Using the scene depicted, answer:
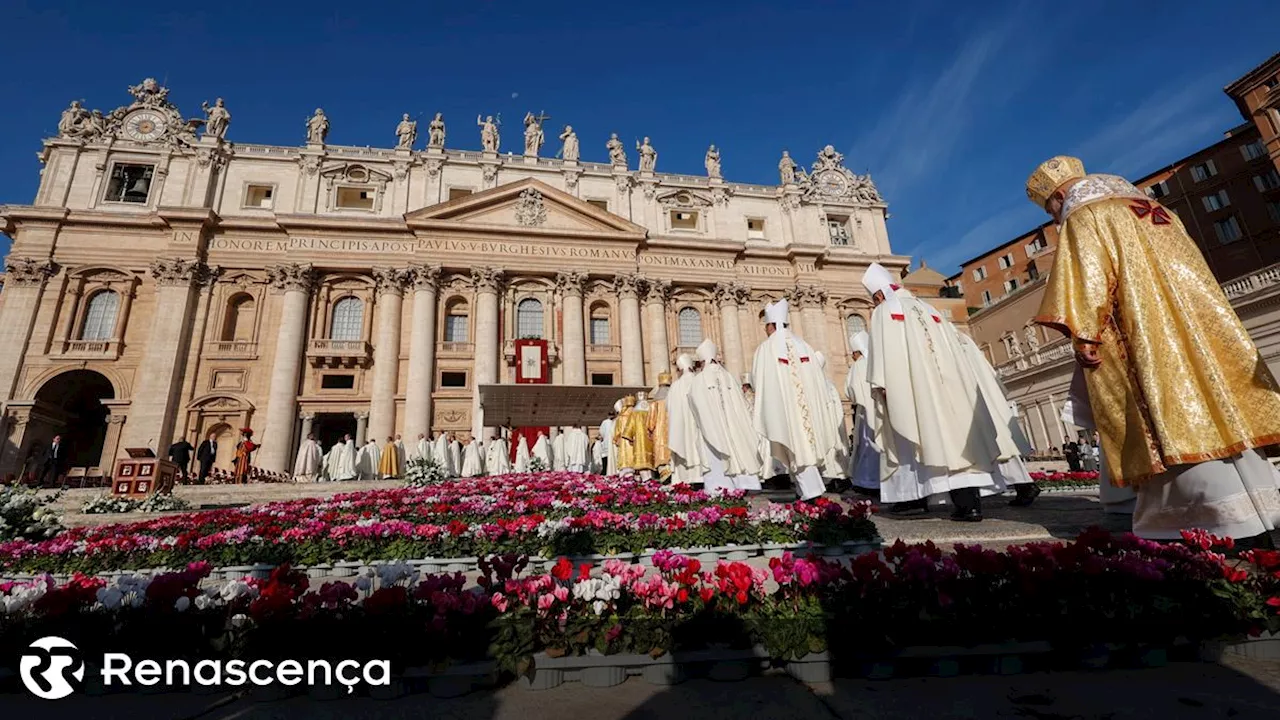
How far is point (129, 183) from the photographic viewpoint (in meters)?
27.0

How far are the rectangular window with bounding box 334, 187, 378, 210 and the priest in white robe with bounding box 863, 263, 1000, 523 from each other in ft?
97.5

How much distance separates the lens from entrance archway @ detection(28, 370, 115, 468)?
23.0m

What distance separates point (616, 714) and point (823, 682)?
87 cm

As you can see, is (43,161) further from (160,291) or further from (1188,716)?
(1188,716)

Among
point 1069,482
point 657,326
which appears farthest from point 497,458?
point 1069,482

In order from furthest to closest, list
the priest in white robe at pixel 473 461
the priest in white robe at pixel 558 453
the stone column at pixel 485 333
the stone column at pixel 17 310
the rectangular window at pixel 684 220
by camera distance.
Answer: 1. the rectangular window at pixel 684 220
2. the stone column at pixel 485 333
3. the stone column at pixel 17 310
4. the priest in white robe at pixel 558 453
5. the priest in white robe at pixel 473 461

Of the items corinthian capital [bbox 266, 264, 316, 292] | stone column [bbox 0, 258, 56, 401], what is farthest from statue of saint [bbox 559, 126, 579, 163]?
stone column [bbox 0, 258, 56, 401]

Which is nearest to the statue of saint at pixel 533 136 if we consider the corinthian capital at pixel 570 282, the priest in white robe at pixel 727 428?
the corinthian capital at pixel 570 282

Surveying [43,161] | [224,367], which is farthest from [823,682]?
[43,161]

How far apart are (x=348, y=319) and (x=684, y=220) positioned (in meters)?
19.8

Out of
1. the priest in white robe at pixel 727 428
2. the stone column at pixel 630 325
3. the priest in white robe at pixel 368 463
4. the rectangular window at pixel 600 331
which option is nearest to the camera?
the priest in white robe at pixel 727 428

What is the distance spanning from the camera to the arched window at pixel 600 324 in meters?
29.2

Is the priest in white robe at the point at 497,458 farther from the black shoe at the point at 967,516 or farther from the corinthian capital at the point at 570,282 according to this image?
the black shoe at the point at 967,516

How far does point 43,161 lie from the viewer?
2623 cm
